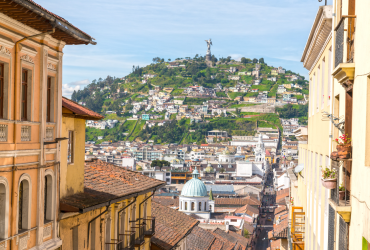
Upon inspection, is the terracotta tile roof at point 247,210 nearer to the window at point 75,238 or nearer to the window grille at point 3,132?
the window at point 75,238

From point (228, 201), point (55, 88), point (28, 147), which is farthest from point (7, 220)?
point (228, 201)

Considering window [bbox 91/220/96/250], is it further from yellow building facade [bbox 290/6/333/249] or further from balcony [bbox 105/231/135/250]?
yellow building facade [bbox 290/6/333/249]

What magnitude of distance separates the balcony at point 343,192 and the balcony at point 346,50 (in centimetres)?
128

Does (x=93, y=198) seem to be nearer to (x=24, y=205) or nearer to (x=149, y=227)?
(x=24, y=205)

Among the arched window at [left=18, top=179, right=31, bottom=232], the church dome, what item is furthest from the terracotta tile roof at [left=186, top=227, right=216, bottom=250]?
the church dome

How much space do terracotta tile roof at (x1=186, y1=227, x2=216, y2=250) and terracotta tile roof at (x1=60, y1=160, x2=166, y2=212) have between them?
67.2ft

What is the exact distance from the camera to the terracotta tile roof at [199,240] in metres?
38.9

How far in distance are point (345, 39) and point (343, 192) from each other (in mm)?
2434

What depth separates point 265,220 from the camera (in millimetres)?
103750

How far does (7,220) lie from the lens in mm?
8438

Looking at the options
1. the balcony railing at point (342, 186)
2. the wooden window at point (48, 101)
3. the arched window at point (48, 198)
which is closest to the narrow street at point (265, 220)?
the arched window at point (48, 198)

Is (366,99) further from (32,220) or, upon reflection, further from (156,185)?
(156,185)

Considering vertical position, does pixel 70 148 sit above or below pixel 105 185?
above

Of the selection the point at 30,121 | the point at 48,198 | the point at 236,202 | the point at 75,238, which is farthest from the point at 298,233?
the point at 236,202
